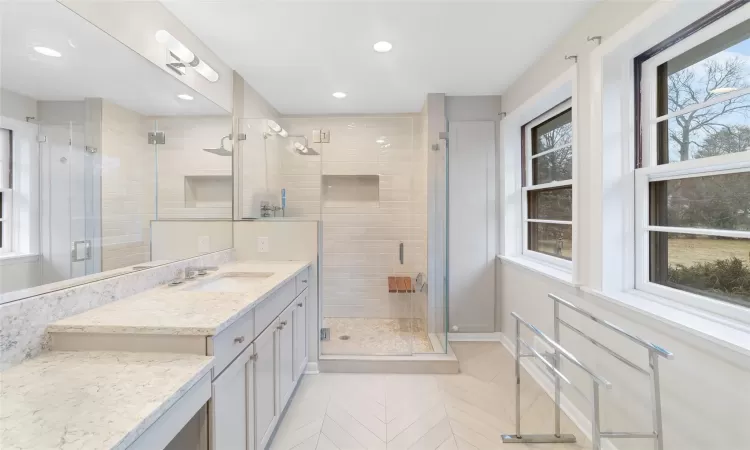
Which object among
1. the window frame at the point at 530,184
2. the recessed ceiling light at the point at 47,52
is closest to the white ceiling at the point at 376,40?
the window frame at the point at 530,184

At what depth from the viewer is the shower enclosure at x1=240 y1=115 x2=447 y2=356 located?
3.21 metres

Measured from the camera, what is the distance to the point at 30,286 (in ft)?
3.58

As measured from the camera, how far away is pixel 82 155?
1242 mm

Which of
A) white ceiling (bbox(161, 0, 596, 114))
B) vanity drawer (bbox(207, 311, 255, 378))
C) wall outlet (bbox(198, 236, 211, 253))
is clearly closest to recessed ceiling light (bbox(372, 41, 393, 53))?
white ceiling (bbox(161, 0, 596, 114))

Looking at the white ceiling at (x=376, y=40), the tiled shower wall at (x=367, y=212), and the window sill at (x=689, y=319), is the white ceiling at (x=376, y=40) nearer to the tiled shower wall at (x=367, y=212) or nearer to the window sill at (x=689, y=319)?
the tiled shower wall at (x=367, y=212)

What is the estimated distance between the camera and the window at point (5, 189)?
3.28ft

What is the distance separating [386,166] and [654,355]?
9.24ft

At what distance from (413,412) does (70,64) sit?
248 cm

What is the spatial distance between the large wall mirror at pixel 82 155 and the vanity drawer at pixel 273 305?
2.18ft

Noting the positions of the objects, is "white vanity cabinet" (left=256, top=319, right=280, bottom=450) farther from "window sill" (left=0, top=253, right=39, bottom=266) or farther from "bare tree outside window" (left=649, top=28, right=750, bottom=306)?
"bare tree outside window" (left=649, top=28, right=750, bottom=306)

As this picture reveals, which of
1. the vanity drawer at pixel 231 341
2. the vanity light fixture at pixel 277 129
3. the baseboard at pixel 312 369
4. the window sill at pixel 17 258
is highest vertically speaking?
the vanity light fixture at pixel 277 129

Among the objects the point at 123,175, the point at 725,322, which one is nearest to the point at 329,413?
the point at 123,175

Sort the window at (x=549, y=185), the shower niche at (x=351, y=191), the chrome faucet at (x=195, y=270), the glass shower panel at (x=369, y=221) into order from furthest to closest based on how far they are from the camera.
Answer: the shower niche at (x=351, y=191)
the glass shower panel at (x=369, y=221)
the window at (x=549, y=185)
the chrome faucet at (x=195, y=270)

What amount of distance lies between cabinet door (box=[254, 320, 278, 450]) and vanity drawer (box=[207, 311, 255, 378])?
0.42ft
